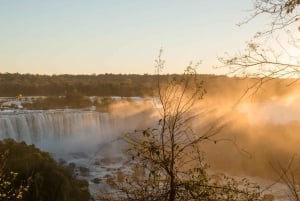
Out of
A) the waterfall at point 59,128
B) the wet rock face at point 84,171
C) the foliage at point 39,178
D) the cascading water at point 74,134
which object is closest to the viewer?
the foliage at point 39,178

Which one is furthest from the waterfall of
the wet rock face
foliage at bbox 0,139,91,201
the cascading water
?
foliage at bbox 0,139,91,201

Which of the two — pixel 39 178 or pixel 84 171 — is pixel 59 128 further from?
pixel 39 178

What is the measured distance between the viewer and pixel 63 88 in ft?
158

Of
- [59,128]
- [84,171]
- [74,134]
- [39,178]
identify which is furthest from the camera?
[74,134]

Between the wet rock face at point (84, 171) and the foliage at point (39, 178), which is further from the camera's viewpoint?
the wet rock face at point (84, 171)

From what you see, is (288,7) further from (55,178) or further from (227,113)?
(227,113)

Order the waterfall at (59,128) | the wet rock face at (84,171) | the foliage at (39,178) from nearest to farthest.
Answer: the foliage at (39,178) < the wet rock face at (84,171) < the waterfall at (59,128)

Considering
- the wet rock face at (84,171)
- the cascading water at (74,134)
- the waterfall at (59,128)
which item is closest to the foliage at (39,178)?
the cascading water at (74,134)

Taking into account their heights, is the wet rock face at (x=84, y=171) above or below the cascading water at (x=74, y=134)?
below

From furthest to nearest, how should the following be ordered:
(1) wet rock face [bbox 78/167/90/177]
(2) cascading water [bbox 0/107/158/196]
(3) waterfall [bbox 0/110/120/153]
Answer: (3) waterfall [bbox 0/110/120/153]
(2) cascading water [bbox 0/107/158/196]
(1) wet rock face [bbox 78/167/90/177]

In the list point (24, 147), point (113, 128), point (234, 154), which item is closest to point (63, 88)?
point (113, 128)

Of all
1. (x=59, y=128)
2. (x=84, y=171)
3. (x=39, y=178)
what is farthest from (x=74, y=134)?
(x=39, y=178)

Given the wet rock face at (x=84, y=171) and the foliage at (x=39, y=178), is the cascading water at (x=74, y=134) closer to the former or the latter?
the wet rock face at (x=84, y=171)

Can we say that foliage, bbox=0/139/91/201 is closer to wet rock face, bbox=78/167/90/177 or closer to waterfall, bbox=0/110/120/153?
wet rock face, bbox=78/167/90/177
